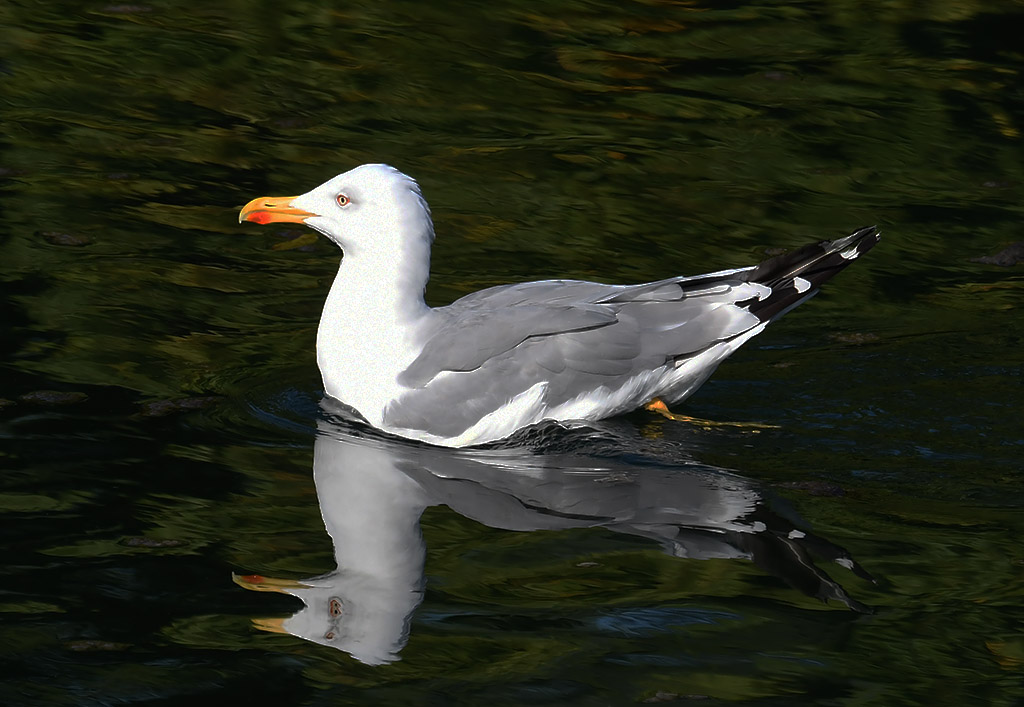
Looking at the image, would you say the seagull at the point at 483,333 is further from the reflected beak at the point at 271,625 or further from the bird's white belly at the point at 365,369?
the reflected beak at the point at 271,625

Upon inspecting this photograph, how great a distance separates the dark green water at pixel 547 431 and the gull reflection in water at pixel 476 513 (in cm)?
2

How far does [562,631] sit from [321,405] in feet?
8.27

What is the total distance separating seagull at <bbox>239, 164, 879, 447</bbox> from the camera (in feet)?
22.5

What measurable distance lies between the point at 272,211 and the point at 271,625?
8.63 feet

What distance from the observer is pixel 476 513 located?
596cm

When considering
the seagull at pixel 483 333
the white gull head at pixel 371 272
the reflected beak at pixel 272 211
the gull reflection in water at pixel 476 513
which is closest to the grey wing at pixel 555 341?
the seagull at pixel 483 333

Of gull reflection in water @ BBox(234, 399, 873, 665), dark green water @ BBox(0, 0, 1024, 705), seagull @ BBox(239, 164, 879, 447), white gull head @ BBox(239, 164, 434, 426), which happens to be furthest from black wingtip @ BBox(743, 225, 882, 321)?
white gull head @ BBox(239, 164, 434, 426)

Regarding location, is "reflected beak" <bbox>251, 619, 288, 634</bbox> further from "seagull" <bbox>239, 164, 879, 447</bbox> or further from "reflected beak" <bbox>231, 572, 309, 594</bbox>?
"seagull" <bbox>239, 164, 879, 447</bbox>

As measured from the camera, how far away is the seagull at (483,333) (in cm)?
685

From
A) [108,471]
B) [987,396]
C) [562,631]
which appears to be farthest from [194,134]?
[562,631]

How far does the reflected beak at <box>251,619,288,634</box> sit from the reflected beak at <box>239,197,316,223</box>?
8.40 feet

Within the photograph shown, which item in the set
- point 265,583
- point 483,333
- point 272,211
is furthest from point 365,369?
point 265,583

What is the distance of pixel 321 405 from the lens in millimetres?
7133

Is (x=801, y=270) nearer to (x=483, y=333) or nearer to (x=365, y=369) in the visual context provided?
(x=483, y=333)
